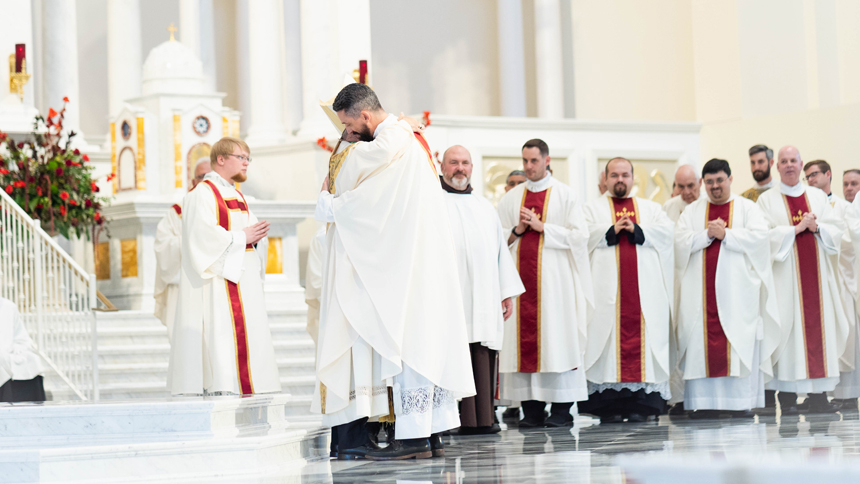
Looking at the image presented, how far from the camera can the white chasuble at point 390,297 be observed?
529cm

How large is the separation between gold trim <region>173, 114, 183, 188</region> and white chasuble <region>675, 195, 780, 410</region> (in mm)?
4948

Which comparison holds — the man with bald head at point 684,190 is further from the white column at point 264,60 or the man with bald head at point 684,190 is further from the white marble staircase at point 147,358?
the white column at point 264,60

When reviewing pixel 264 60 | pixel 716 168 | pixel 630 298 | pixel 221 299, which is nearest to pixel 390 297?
pixel 221 299

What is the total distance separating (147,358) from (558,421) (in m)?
3.31

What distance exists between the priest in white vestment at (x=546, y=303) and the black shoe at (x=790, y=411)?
143 cm

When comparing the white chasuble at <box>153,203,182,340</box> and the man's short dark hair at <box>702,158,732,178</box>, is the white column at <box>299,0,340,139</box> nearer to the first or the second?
the white chasuble at <box>153,203,182,340</box>

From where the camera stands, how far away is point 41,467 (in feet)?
15.3

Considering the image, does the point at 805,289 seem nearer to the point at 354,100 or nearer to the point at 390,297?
the point at 390,297

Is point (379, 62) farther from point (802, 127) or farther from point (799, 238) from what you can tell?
point (799, 238)

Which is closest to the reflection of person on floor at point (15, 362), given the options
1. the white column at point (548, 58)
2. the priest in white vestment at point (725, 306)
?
the priest in white vestment at point (725, 306)

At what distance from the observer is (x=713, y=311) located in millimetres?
7918

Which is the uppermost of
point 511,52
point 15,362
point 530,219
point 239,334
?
point 511,52

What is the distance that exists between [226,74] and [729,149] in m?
6.88

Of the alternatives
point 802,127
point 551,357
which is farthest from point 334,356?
point 802,127
